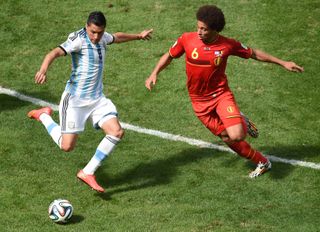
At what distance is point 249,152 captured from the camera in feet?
38.9

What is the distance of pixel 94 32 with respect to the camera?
11.1 m

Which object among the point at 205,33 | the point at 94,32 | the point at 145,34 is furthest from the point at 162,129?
the point at 94,32

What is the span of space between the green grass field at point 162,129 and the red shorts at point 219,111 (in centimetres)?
72

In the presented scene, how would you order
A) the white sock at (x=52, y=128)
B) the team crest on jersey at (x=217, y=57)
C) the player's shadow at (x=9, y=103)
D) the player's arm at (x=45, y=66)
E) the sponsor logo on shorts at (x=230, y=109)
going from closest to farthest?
the player's arm at (x=45, y=66)
the team crest on jersey at (x=217, y=57)
the sponsor logo on shorts at (x=230, y=109)
the white sock at (x=52, y=128)
the player's shadow at (x=9, y=103)

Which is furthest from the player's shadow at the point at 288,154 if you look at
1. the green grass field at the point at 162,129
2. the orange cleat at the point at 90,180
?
the orange cleat at the point at 90,180

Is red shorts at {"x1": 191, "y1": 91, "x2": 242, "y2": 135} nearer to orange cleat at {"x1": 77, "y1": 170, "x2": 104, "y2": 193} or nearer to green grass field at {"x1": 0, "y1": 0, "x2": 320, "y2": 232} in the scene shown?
green grass field at {"x1": 0, "y1": 0, "x2": 320, "y2": 232}

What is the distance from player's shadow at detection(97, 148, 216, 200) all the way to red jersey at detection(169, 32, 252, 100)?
1154 mm

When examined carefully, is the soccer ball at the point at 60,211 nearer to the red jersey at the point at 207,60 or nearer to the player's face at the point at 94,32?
the player's face at the point at 94,32

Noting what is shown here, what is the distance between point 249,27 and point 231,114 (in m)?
5.51

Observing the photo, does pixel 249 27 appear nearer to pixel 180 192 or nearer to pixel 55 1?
pixel 55 1

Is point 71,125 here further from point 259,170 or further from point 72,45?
point 259,170

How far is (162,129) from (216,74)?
→ 2146mm

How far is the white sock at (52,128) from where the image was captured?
1184 cm

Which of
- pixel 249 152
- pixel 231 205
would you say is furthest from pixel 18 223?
pixel 249 152
